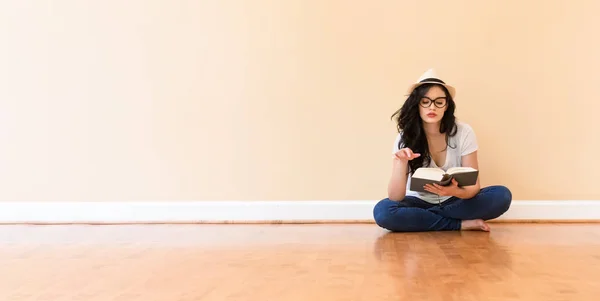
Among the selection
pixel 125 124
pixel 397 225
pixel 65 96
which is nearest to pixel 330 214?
pixel 397 225

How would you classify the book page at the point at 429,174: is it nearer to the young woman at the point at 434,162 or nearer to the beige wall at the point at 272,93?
the young woman at the point at 434,162

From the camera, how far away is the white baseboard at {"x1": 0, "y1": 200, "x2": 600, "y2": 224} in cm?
251

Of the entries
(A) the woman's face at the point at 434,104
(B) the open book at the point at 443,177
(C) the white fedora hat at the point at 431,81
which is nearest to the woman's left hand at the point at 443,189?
(B) the open book at the point at 443,177

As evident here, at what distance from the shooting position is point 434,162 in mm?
2297

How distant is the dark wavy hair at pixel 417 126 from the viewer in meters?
2.28

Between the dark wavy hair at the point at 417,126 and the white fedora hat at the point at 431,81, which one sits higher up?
the white fedora hat at the point at 431,81

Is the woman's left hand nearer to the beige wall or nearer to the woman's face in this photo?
the woman's face

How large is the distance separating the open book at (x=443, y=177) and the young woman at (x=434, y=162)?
0.52 ft

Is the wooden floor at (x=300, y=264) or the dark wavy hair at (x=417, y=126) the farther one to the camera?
the dark wavy hair at (x=417, y=126)

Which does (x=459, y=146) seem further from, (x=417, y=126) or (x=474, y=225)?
(x=474, y=225)

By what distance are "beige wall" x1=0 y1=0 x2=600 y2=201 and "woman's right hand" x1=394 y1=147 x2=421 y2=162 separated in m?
0.38

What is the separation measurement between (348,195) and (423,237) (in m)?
0.54

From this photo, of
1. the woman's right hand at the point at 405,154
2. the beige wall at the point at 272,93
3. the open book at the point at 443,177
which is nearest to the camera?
the open book at the point at 443,177

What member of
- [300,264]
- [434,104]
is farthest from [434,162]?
[300,264]
